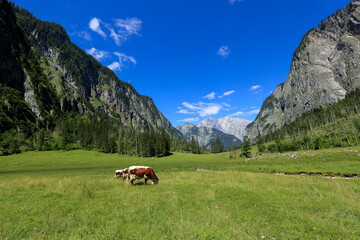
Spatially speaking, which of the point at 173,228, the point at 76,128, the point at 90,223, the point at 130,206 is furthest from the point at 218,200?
the point at 76,128

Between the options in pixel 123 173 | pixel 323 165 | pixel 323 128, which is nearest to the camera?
pixel 123 173

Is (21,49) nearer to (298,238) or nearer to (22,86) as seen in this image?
(22,86)

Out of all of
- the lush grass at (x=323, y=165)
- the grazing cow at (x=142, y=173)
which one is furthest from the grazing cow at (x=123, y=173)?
the lush grass at (x=323, y=165)

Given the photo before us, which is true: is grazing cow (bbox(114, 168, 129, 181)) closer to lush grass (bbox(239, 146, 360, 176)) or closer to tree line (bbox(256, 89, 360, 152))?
lush grass (bbox(239, 146, 360, 176))

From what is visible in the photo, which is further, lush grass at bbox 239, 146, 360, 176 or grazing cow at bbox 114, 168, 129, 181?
lush grass at bbox 239, 146, 360, 176

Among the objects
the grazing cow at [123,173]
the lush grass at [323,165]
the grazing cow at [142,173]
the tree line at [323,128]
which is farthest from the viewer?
A: the tree line at [323,128]

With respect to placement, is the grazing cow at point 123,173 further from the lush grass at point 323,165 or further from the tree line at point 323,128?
the tree line at point 323,128

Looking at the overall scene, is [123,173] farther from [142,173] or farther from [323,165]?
[323,165]

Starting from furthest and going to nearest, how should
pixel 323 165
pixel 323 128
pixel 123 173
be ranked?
1. pixel 323 128
2. pixel 323 165
3. pixel 123 173

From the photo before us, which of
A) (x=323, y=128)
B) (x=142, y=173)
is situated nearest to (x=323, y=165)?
(x=142, y=173)

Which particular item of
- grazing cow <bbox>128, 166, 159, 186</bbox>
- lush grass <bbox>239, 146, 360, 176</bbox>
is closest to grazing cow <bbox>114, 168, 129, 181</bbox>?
grazing cow <bbox>128, 166, 159, 186</bbox>

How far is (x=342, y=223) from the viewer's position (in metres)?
7.09

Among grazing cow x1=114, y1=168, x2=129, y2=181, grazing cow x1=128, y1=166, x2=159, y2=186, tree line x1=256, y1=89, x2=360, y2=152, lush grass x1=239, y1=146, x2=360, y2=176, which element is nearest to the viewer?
grazing cow x1=128, y1=166, x2=159, y2=186

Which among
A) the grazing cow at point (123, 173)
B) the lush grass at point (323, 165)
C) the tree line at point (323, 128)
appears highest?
the tree line at point (323, 128)
